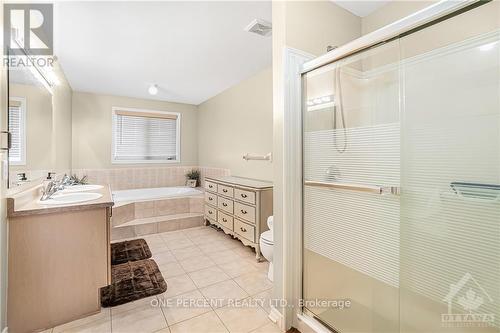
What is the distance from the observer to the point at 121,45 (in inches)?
98.7

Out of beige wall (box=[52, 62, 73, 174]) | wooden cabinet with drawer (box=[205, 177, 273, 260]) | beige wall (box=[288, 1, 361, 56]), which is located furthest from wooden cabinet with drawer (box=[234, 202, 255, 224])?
beige wall (box=[52, 62, 73, 174])

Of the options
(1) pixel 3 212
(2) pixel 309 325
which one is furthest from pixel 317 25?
(1) pixel 3 212

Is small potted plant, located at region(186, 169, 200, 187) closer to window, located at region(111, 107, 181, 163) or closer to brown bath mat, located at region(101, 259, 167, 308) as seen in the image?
window, located at region(111, 107, 181, 163)

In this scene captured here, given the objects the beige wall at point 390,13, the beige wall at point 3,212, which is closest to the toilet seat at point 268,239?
the beige wall at point 3,212

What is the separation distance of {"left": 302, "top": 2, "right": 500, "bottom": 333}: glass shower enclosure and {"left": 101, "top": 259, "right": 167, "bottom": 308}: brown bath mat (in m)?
1.36

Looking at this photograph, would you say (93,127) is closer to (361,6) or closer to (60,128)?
(60,128)

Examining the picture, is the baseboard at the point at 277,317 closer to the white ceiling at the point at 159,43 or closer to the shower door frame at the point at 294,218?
the shower door frame at the point at 294,218

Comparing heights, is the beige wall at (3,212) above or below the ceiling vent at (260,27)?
below

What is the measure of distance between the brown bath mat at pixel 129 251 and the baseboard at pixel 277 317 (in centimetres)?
167

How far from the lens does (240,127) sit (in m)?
3.85

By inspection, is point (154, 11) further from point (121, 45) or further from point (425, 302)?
point (425, 302)

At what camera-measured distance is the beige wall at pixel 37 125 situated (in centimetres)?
184
